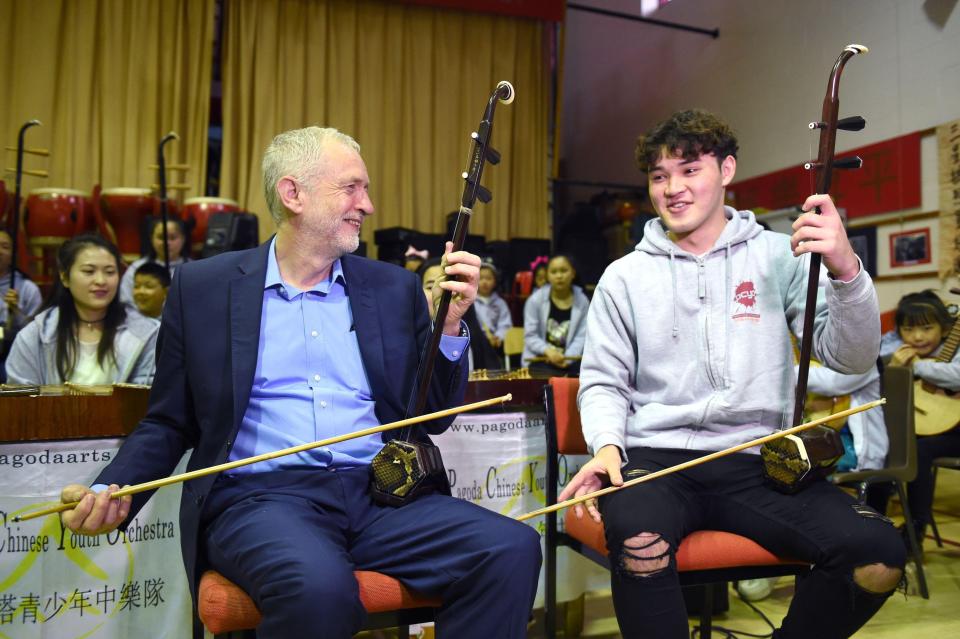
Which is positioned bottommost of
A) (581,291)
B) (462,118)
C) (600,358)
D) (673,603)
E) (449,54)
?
(673,603)

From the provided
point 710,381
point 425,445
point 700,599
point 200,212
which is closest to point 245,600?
point 425,445

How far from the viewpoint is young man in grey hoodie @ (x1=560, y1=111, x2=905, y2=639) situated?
1524 mm

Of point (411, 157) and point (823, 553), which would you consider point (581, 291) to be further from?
point (823, 553)

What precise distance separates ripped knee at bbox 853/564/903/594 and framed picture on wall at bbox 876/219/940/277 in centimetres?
402

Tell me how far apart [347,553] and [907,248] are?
4.83 metres

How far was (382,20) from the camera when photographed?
862cm

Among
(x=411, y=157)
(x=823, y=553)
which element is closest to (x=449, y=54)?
(x=411, y=157)

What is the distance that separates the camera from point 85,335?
3.01 m

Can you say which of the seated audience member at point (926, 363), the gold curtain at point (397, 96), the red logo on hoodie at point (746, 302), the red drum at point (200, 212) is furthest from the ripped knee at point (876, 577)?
the gold curtain at point (397, 96)

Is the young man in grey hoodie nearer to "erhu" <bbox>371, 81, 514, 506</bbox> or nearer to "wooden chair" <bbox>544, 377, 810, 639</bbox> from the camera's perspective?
"wooden chair" <bbox>544, 377, 810, 639</bbox>

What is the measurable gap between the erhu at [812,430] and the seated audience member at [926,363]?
189 cm

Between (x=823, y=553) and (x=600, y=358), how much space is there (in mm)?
631

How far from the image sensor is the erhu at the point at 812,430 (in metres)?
1.62

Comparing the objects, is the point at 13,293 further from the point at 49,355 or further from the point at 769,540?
the point at 769,540
